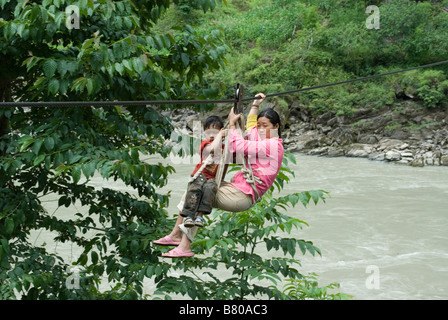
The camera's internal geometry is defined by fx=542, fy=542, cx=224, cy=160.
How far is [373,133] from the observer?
18875 millimetres

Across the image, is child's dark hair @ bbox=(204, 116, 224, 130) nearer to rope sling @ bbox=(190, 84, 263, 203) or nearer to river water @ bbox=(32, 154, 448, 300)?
rope sling @ bbox=(190, 84, 263, 203)

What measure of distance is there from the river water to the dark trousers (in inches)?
118

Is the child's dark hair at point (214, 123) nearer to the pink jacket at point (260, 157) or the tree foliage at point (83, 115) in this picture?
the pink jacket at point (260, 157)

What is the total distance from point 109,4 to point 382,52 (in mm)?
21214

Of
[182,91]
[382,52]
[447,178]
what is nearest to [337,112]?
[382,52]

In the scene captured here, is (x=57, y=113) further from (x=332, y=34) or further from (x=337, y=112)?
(x=332, y=34)

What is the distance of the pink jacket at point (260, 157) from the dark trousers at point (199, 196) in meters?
0.12

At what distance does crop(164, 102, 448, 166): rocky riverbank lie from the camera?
17.2m

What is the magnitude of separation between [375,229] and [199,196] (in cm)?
842

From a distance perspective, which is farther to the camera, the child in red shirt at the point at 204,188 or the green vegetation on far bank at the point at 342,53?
the green vegetation on far bank at the point at 342,53

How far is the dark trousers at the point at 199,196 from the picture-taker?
261cm

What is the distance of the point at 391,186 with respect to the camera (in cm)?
1348
